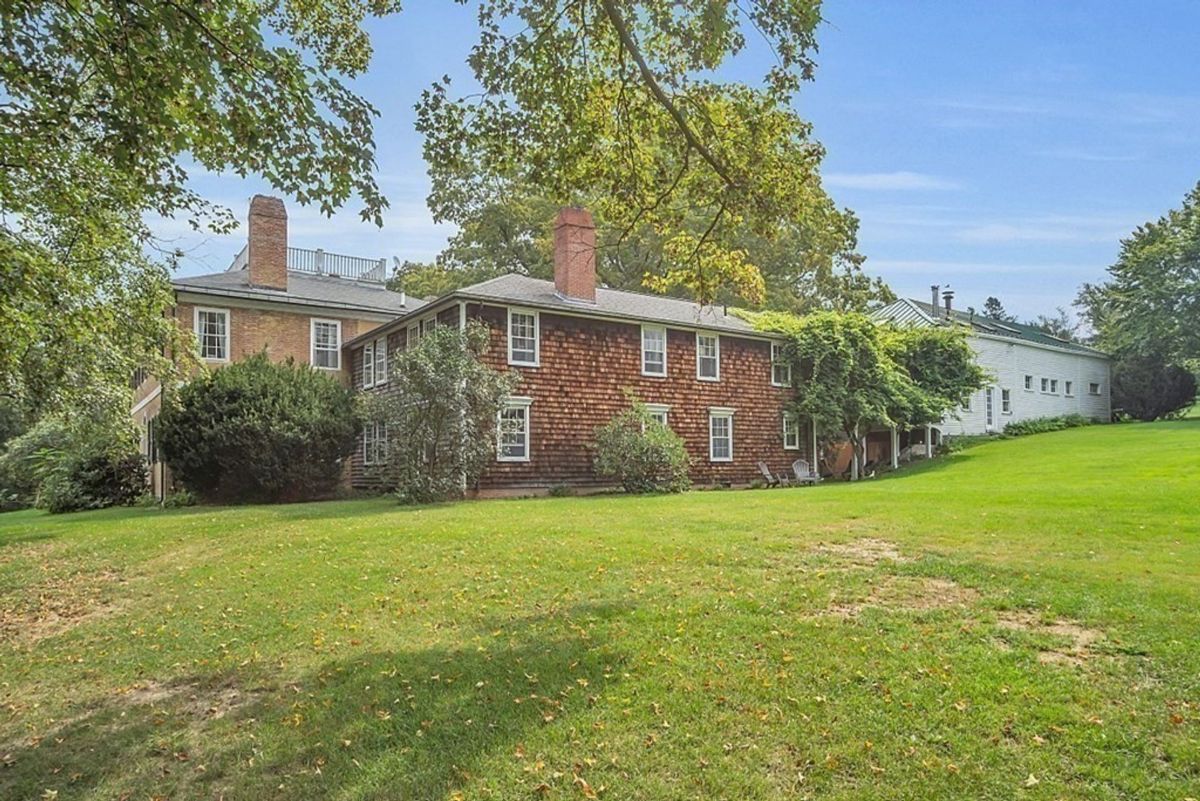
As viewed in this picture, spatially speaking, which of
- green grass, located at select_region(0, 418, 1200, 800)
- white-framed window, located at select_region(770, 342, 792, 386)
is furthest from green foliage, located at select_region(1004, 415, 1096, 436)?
green grass, located at select_region(0, 418, 1200, 800)

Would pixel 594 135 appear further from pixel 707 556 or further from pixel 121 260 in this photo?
pixel 121 260

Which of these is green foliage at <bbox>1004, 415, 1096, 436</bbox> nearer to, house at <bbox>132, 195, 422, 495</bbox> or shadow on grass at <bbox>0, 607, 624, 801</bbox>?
house at <bbox>132, 195, 422, 495</bbox>

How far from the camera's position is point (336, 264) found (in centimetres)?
3331

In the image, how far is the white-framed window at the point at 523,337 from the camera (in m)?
20.2

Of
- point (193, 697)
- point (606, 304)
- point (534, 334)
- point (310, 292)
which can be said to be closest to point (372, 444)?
point (310, 292)

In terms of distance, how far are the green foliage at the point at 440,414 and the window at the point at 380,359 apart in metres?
5.46

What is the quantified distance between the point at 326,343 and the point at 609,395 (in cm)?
959

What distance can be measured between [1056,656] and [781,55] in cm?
542

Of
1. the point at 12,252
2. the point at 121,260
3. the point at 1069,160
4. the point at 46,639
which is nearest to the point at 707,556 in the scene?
the point at 46,639

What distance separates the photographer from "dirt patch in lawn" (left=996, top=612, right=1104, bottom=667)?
505 cm

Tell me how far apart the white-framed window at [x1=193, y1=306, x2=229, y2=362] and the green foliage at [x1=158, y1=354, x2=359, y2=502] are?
3.80 metres

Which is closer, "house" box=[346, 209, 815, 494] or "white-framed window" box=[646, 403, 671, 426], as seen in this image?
"house" box=[346, 209, 815, 494]

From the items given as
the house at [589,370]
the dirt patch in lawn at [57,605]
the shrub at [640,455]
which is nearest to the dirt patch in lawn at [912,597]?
the dirt patch in lawn at [57,605]

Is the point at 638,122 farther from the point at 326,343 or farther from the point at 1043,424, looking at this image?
the point at 1043,424
